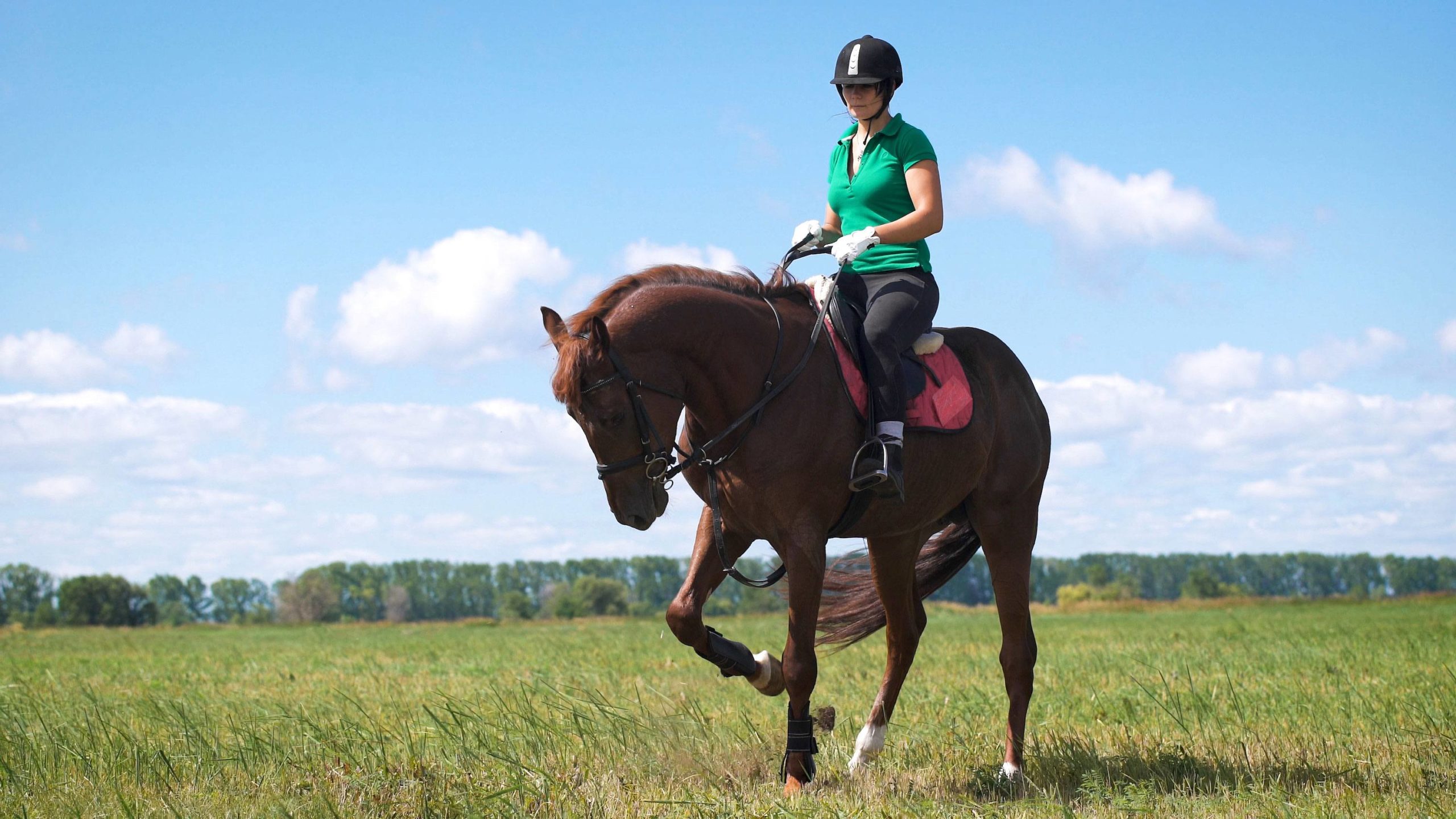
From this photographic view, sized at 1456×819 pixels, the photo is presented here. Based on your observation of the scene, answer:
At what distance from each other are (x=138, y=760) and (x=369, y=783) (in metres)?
1.54

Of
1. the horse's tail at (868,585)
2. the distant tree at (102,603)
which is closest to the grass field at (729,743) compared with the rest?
the horse's tail at (868,585)

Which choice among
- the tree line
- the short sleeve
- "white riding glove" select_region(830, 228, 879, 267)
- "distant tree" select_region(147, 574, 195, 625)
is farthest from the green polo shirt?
"distant tree" select_region(147, 574, 195, 625)

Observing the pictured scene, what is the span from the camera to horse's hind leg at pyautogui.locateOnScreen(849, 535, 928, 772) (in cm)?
641

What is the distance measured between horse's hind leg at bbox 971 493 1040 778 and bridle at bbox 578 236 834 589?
1.51m

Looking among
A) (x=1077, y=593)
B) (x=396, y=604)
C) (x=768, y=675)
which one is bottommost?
(x=396, y=604)

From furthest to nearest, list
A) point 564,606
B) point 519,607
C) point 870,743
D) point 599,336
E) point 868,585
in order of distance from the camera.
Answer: point 519,607
point 564,606
point 868,585
point 870,743
point 599,336

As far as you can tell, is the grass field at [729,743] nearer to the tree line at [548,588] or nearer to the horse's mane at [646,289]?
the horse's mane at [646,289]

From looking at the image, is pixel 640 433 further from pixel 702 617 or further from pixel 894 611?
pixel 894 611

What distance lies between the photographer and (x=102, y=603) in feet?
252

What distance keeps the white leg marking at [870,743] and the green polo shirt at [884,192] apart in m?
2.55

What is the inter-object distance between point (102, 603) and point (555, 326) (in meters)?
84.4

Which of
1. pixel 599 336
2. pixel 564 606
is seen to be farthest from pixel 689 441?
pixel 564 606

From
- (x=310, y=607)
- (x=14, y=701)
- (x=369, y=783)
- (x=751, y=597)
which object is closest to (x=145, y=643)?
(x=14, y=701)

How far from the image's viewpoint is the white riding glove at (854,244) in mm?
5543
